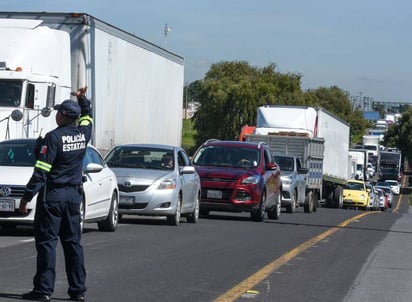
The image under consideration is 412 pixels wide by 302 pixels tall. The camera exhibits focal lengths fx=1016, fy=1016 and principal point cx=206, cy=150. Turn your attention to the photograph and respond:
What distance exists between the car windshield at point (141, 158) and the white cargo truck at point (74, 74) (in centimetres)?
182

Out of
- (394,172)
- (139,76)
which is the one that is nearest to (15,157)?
(139,76)

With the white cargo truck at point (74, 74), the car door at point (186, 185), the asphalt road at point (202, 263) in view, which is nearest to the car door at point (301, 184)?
the white cargo truck at point (74, 74)

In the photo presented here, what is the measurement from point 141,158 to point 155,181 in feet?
3.77

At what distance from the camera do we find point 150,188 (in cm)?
1902

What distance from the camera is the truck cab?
103 feet

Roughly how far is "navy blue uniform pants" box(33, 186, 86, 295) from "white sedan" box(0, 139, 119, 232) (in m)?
5.27

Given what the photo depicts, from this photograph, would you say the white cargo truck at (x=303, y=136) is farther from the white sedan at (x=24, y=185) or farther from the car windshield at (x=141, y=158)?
the white sedan at (x=24, y=185)

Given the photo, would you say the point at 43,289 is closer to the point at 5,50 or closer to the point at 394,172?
the point at 5,50

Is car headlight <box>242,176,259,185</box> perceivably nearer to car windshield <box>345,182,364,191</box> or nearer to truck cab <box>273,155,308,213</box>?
truck cab <box>273,155,308,213</box>

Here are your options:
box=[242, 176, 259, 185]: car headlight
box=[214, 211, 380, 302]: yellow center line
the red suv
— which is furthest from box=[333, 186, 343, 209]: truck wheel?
box=[214, 211, 380, 302]: yellow center line

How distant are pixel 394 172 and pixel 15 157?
102 meters

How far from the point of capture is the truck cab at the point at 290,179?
31.3m

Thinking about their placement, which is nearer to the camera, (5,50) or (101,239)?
(101,239)

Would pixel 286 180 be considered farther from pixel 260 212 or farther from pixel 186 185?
pixel 186 185
